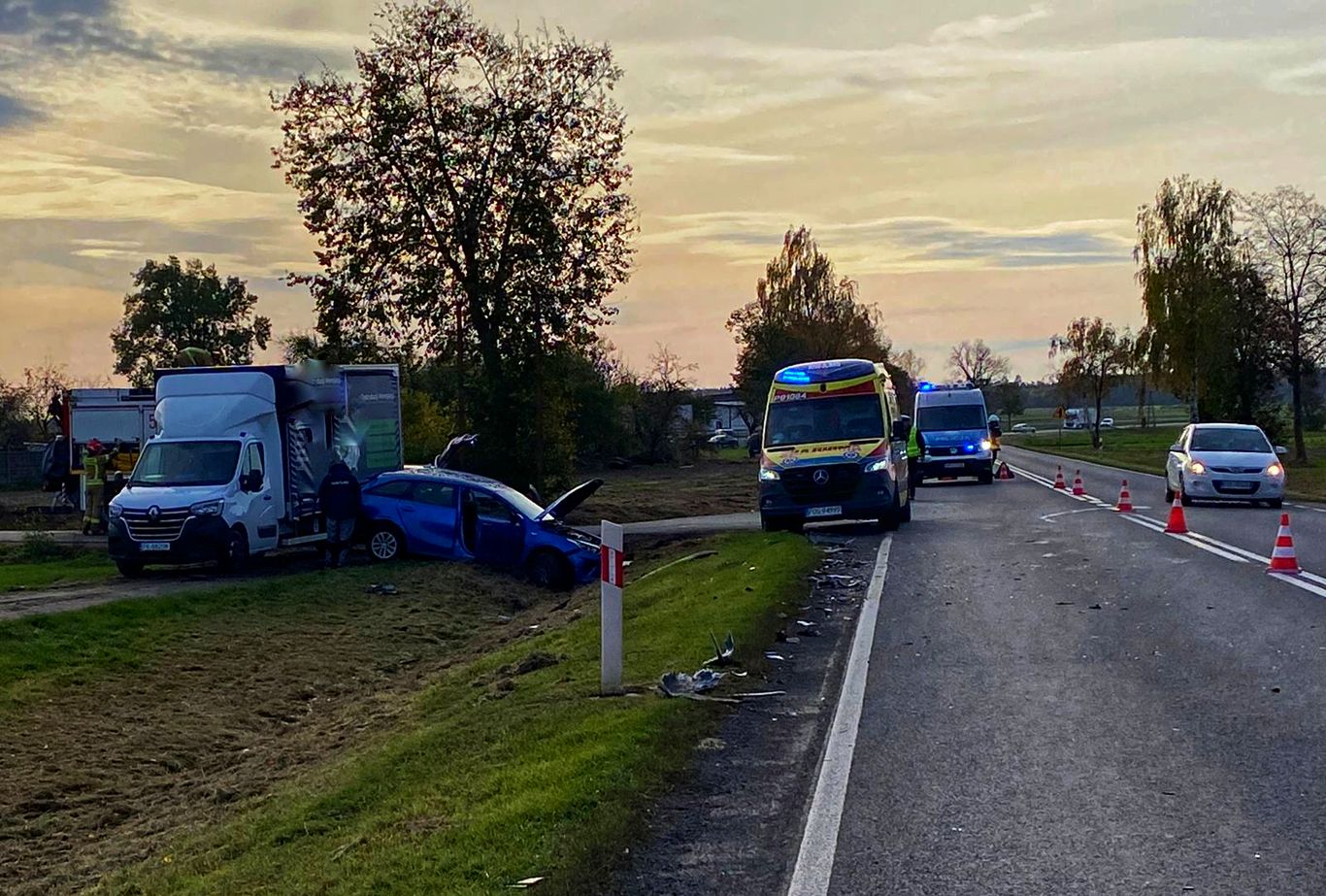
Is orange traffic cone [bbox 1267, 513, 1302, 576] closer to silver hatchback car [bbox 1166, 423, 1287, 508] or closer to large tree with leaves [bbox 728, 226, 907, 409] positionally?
silver hatchback car [bbox 1166, 423, 1287, 508]

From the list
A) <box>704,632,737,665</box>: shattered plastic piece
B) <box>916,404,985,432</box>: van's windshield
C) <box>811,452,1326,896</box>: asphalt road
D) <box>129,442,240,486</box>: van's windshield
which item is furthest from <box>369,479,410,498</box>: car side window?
<box>916,404,985,432</box>: van's windshield

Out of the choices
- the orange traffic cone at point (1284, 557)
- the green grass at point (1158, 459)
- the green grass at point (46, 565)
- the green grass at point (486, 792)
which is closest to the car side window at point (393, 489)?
the green grass at point (46, 565)

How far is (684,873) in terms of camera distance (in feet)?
19.8

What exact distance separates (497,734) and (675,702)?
1156 millimetres

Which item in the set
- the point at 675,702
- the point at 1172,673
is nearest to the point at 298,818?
the point at 675,702

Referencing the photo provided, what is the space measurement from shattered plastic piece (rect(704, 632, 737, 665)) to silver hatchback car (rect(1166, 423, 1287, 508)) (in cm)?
1766

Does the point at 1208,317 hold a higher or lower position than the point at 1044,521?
higher

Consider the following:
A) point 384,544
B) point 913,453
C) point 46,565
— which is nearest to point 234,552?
point 384,544

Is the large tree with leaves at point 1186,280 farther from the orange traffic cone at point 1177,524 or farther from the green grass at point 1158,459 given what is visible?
the orange traffic cone at point 1177,524

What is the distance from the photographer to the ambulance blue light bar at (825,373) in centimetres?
2448

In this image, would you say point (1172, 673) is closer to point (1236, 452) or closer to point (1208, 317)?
point (1236, 452)

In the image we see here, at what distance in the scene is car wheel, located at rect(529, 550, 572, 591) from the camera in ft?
74.0

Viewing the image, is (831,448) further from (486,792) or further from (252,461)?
(486,792)

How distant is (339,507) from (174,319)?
5974 cm
